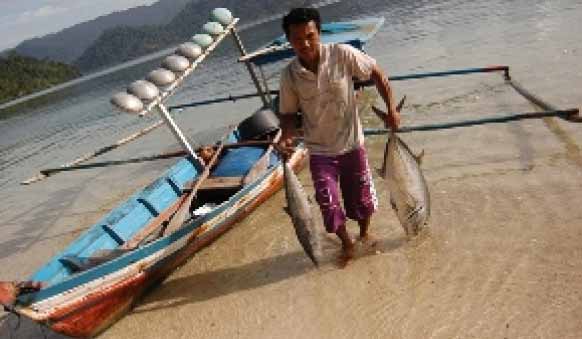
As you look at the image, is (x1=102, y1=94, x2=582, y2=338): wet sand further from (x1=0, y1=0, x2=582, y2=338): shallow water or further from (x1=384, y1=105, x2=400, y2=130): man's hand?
(x1=384, y1=105, x2=400, y2=130): man's hand

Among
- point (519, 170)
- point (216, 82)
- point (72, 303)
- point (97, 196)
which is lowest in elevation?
point (216, 82)

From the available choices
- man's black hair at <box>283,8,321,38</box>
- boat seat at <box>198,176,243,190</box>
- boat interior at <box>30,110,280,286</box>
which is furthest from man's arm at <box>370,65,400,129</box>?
boat seat at <box>198,176,243,190</box>

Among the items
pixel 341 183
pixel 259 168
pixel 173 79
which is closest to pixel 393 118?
pixel 341 183

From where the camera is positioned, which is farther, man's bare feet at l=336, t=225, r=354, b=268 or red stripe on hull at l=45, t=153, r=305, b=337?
man's bare feet at l=336, t=225, r=354, b=268

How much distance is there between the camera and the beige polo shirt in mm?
5086

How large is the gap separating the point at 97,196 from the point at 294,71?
8.93 meters

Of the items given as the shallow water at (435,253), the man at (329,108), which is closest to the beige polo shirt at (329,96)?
the man at (329,108)

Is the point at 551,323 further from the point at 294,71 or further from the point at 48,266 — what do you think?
the point at 48,266

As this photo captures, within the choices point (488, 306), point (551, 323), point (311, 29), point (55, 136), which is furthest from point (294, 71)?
point (55, 136)

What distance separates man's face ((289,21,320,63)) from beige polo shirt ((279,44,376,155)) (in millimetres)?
138

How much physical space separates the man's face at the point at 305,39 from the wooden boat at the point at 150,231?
2.82 meters

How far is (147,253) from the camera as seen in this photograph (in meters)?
6.33

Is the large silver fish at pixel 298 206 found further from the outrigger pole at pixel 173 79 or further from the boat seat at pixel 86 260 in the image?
the outrigger pole at pixel 173 79

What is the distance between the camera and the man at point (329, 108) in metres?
4.93
